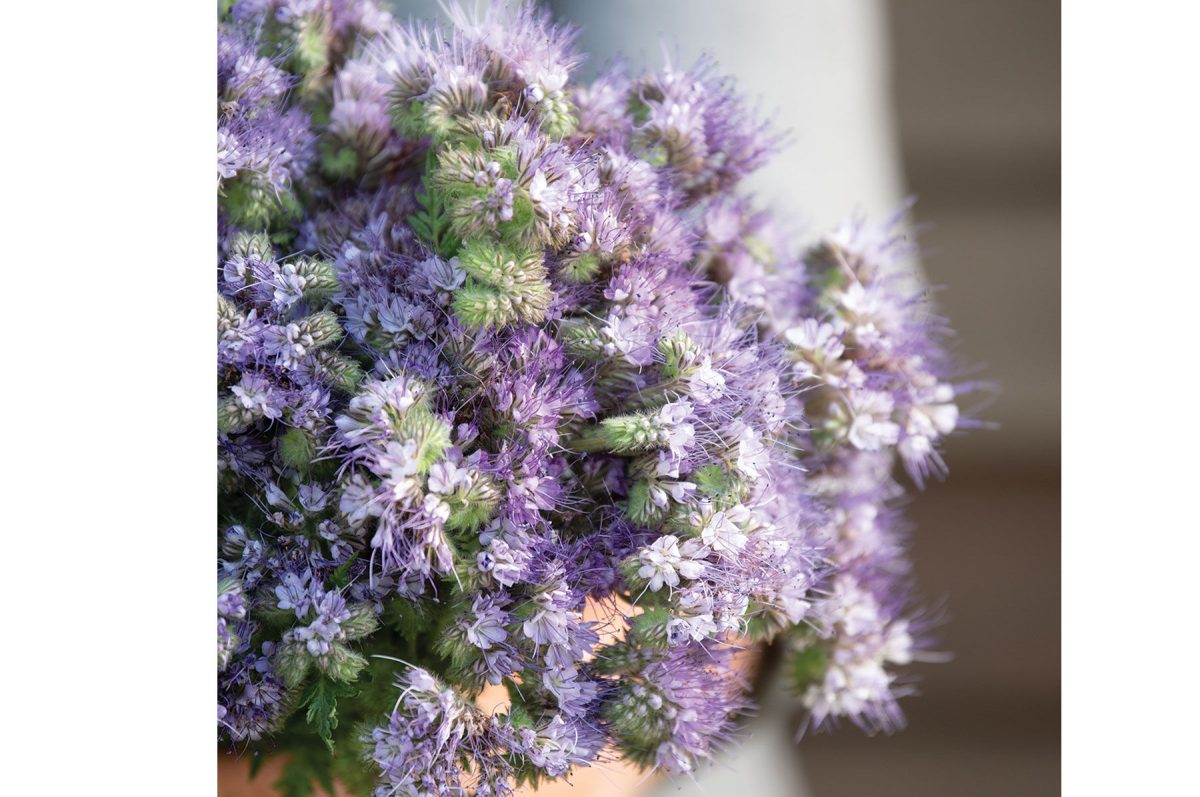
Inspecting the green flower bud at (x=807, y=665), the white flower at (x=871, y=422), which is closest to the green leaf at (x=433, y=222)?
the white flower at (x=871, y=422)

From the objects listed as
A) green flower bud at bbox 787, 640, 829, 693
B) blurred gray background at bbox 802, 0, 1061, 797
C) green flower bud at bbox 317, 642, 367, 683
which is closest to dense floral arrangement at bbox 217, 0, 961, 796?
green flower bud at bbox 317, 642, 367, 683

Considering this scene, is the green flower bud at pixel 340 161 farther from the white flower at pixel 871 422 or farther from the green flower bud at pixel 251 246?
the white flower at pixel 871 422

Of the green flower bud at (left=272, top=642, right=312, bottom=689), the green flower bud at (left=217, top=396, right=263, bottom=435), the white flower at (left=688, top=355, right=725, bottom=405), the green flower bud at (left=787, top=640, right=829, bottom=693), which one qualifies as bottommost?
the green flower bud at (left=272, top=642, right=312, bottom=689)

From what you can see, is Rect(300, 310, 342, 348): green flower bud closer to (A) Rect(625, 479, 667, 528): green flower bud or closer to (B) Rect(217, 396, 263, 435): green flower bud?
(B) Rect(217, 396, 263, 435): green flower bud

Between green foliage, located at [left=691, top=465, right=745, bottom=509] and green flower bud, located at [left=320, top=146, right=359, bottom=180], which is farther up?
green flower bud, located at [left=320, top=146, right=359, bottom=180]

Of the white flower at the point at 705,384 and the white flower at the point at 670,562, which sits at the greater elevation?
the white flower at the point at 705,384

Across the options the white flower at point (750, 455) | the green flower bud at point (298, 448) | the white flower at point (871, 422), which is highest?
the white flower at point (871, 422)

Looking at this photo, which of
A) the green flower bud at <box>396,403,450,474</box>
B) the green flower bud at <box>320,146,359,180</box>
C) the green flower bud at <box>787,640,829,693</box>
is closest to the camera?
the green flower bud at <box>396,403,450,474</box>

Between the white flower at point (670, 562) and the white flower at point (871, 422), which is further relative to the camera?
the white flower at point (871, 422)

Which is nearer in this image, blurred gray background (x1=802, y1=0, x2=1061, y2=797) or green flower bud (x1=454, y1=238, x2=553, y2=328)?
green flower bud (x1=454, y1=238, x2=553, y2=328)
